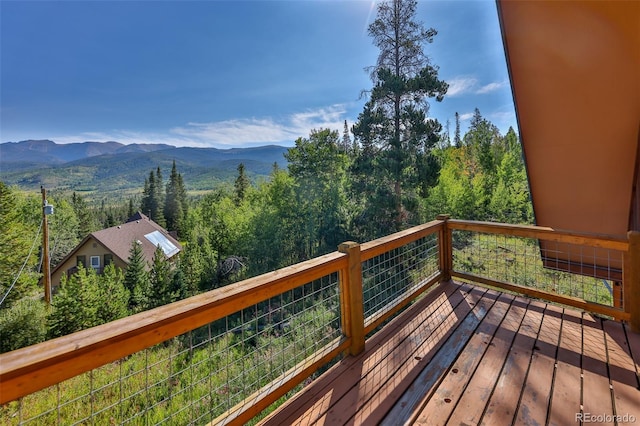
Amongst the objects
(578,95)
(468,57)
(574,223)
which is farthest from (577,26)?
(468,57)

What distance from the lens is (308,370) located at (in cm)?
193

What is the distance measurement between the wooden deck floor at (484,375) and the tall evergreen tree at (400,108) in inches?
385

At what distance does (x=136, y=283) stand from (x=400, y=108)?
60.5 ft

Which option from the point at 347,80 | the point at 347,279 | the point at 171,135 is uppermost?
the point at 171,135

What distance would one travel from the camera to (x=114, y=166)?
117m

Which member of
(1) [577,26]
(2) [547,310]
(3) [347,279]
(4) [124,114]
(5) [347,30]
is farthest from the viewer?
(4) [124,114]

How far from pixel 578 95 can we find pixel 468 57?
12.1 metres

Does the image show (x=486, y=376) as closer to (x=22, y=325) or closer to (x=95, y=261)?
(x=22, y=325)

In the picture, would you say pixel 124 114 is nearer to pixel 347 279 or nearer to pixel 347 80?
pixel 347 80

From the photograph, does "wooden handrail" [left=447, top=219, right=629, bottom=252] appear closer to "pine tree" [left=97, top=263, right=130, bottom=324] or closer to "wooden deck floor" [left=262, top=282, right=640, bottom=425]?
"wooden deck floor" [left=262, top=282, right=640, bottom=425]

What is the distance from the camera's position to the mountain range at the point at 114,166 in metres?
80.4

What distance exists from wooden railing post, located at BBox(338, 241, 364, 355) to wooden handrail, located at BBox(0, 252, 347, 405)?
2.11 ft

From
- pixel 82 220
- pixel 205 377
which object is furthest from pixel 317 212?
pixel 82 220

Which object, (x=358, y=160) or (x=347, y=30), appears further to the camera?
(x=358, y=160)
